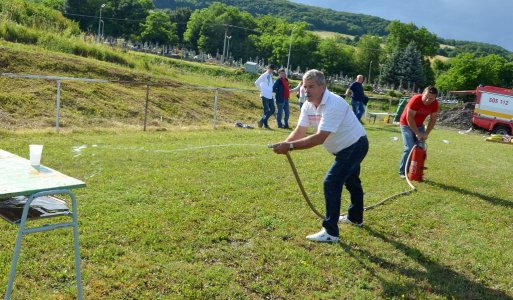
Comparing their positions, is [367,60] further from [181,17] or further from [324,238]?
[324,238]

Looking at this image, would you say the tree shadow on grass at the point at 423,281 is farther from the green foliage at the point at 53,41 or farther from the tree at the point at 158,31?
the tree at the point at 158,31

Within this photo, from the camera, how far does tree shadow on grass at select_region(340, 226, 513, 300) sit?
452cm

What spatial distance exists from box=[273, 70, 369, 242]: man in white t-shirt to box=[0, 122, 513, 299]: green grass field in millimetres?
451

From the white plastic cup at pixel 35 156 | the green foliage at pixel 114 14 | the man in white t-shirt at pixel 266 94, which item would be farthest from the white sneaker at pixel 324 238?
the green foliage at pixel 114 14

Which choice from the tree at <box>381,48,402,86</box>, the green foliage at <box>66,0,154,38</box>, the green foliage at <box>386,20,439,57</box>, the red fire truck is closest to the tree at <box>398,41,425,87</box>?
the tree at <box>381,48,402,86</box>

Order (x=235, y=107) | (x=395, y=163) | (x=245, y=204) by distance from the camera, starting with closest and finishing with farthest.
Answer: (x=245, y=204)
(x=395, y=163)
(x=235, y=107)

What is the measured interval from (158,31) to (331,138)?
355 feet

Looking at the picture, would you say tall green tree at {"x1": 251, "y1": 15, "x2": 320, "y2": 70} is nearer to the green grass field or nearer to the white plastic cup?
the green grass field

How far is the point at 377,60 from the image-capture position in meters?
108

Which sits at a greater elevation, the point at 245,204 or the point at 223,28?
the point at 223,28

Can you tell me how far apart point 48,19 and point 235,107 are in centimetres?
1356

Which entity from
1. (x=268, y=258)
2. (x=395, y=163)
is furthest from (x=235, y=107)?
(x=268, y=258)

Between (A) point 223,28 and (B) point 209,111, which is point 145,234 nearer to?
(B) point 209,111

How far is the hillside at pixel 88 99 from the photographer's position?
48.7ft
